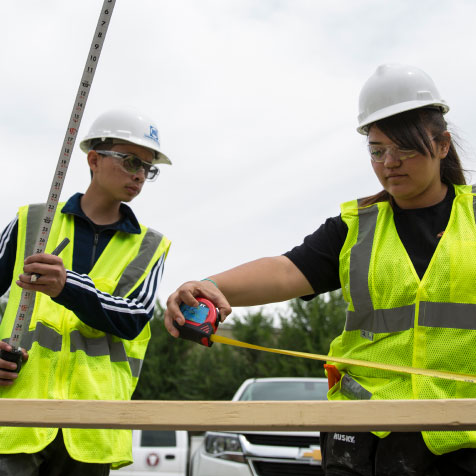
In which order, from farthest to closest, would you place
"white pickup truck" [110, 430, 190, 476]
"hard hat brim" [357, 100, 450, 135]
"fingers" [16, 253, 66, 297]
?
"white pickup truck" [110, 430, 190, 476] → "fingers" [16, 253, 66, 297] → "hard hat brim" [357, 100, 450, 135]

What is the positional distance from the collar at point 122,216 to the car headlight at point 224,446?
3.69m

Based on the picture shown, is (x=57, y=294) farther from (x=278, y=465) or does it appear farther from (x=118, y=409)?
(x=278, y=465)

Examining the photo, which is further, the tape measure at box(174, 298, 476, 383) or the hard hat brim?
the hard hat brim

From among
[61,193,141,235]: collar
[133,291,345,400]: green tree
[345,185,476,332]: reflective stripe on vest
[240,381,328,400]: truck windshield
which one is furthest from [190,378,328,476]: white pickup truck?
[133,291,345,400]: green tree

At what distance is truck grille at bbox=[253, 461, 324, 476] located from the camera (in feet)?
21.9

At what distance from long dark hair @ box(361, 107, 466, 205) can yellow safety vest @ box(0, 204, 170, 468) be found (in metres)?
1.33

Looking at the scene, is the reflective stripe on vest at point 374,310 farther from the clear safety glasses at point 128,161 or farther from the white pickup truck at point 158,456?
the white pickup truck at point 158,456

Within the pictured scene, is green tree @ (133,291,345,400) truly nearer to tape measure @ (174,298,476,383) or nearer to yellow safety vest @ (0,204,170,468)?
yellow safety vest @ (0,204,170,468)

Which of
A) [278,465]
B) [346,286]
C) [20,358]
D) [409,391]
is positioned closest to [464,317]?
[409,391]

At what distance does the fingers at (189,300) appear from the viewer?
241cm

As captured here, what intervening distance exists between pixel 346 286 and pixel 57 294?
1.24m

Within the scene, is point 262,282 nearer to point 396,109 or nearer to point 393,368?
point 393,368

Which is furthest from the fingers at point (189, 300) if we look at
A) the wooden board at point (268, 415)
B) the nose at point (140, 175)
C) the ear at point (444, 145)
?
the nose at point (140, 175)

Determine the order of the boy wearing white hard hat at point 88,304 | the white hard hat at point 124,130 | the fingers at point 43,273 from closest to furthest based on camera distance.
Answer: the fingers at point 43,273 < the boy wearing white hard hat at point 88,304 < the white hard hat at point 124,130
